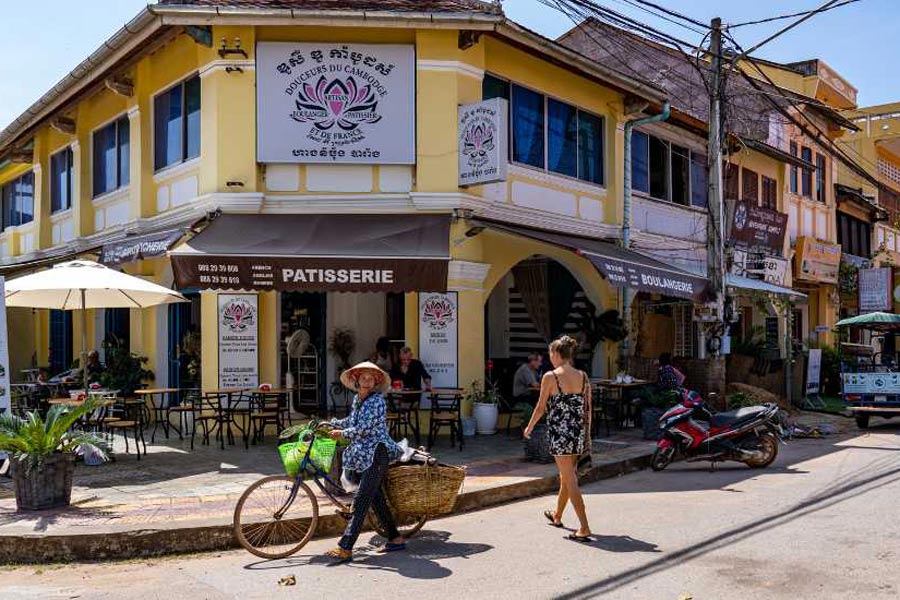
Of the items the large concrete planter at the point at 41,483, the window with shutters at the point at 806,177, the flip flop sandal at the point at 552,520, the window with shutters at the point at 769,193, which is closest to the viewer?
the flip flop sandal at the point at 552,520

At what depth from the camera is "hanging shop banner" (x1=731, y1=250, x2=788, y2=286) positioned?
2042cm

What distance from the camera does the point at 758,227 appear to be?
2048 centimetres

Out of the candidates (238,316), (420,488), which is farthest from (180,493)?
(238,316)

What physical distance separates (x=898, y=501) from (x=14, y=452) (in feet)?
27.4

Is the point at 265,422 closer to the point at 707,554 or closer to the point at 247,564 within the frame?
the point at 247,564

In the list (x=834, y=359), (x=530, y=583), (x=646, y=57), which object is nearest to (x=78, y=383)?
(x=530, y=583)

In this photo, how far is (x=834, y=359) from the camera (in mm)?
21500

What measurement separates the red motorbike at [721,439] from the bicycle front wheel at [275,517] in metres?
5.39

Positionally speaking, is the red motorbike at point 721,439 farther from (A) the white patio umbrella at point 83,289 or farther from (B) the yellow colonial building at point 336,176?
(A) the white patio umbrella at point 83,289

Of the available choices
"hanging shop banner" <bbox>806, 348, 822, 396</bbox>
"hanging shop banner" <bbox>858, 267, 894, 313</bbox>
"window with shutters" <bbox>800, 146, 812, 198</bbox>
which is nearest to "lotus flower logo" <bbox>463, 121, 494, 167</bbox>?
"hanging shop banner" <bbox>806, 348, 822, 396</bbox>

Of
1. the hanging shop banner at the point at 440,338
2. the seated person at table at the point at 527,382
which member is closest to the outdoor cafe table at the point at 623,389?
the seated person at table at the point at 527,382

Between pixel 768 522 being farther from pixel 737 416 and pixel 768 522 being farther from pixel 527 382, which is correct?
pixel 527 382

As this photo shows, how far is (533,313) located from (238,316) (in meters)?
6.45

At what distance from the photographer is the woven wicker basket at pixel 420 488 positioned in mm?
6688
